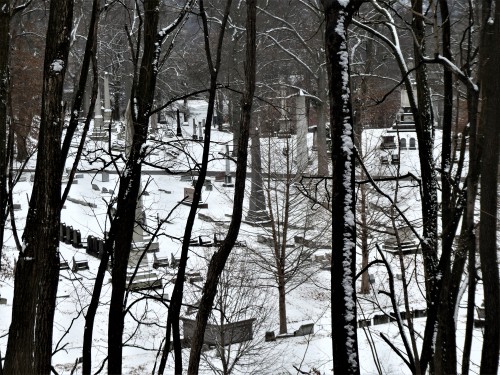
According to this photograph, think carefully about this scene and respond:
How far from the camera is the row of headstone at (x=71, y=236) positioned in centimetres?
2235

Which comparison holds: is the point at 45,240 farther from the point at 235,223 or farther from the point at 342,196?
the point at 342,196

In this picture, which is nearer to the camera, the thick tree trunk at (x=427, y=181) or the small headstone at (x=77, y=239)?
the thick tree trunk at (x=427, y=181)

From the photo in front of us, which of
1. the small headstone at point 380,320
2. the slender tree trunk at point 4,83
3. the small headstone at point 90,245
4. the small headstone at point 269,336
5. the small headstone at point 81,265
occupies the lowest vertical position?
the small headstone at point 269,336

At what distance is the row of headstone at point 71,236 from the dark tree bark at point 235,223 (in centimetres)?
1742

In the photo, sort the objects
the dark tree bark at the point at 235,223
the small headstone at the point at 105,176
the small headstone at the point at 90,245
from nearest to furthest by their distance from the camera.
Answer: the dark tree bark at the point at 235,223
the small headstone at the point at 90,245
the small headstone at the point at 105,176

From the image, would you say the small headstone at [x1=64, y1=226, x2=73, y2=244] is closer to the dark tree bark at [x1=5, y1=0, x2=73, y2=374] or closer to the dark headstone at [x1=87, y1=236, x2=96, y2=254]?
the dark headstone at [x1=87, y1=236, x2=96, y2=254]

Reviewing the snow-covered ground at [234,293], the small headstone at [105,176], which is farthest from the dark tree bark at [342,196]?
the small headstone at [105,176]

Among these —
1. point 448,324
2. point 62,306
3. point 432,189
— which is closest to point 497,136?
point 432,189

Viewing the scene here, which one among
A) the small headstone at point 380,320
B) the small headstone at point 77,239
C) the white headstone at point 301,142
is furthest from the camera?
the small headstone at point 77,239

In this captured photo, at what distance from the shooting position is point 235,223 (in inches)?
215

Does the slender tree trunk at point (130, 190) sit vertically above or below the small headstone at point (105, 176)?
above

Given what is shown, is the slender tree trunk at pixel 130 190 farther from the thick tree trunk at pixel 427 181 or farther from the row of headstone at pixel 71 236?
the row of headstone at pixel 71 236

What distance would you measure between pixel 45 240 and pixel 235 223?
1.51 meters

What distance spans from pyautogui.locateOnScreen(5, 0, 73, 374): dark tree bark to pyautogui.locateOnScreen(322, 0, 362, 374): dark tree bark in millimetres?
2101
